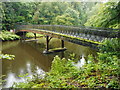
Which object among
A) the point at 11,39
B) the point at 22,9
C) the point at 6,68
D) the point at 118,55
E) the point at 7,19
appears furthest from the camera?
the point at 22,9

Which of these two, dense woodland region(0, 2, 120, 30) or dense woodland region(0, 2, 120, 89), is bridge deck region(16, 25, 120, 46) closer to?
dense woodland region(0, 2, 120, 89)

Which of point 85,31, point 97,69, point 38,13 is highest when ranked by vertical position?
point 38,13

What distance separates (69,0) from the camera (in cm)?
4472

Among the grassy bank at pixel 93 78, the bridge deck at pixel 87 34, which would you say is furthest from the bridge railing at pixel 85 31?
the grassy bank at pixel 93 78

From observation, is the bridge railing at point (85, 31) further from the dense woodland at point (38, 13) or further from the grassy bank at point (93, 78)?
the dense woodland at point (38, 13)

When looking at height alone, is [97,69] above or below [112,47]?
below

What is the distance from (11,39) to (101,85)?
28.7 metres

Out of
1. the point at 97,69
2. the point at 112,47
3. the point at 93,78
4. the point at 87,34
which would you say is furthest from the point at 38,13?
the point at 93,78

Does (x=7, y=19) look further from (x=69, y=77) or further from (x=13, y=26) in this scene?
(x=69, y=77)

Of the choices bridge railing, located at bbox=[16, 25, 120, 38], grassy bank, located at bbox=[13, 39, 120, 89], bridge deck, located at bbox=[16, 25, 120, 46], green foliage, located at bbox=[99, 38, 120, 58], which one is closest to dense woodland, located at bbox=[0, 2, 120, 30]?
bridge railing, located at bbox=[16, 25, 120, 38]

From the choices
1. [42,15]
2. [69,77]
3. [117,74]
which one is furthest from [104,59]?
[42,15]

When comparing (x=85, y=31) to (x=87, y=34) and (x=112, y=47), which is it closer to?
(x=87, y=34)

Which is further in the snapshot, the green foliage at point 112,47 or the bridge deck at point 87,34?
the bridge deck at point 87,34

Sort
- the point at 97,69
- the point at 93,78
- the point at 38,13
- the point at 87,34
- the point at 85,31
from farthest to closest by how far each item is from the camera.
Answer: the point at 38,13
the point at 85,31
the point at 87,34
the point at 97,69
the point at 93,78
